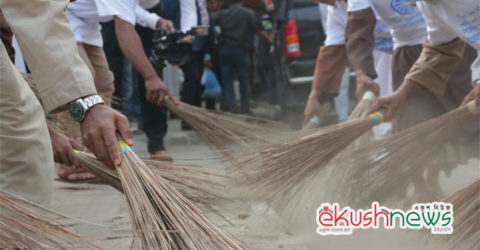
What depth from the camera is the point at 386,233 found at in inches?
137

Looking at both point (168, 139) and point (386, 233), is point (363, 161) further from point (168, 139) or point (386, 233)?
point (168, 139)

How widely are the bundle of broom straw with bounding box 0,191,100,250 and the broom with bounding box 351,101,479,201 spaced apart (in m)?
2.22

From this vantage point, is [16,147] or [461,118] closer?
[16,147]

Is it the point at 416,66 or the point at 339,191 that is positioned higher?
the point at 416,66

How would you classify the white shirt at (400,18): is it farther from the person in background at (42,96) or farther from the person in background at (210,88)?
the person in background at (210,88)

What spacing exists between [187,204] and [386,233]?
1652mm

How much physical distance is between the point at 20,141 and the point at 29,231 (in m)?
0.56

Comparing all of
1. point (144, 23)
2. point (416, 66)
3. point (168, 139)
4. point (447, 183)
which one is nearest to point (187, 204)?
point (416, 66)

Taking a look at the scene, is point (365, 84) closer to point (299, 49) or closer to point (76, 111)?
point (76, 111)

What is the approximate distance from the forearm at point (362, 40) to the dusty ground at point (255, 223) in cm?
84

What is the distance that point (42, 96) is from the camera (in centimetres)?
210

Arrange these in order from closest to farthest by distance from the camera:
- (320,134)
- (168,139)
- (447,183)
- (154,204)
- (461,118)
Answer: (154,204)
(461,118)
(320,134)
(447,183)
(168,139)

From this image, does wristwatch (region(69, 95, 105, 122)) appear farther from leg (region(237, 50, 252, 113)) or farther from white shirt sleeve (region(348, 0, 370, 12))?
leg (region(237, 50, 252, 113))

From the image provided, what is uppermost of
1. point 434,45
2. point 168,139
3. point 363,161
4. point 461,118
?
point 434,45
